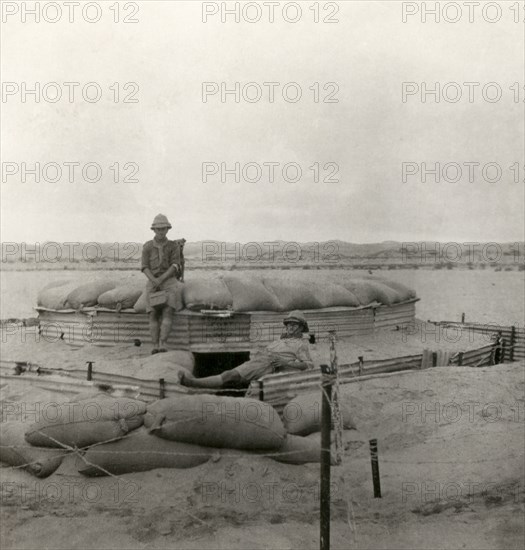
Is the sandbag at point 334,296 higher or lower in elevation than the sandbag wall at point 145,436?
higher

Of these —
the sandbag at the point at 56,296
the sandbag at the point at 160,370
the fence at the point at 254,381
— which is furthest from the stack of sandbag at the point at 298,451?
the sandbag at the point at 56,296

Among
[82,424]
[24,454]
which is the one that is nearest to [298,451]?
[82,424]

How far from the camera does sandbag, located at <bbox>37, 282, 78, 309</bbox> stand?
429 inches

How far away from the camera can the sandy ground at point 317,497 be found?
14.2ft

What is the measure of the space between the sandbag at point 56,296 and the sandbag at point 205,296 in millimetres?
2819

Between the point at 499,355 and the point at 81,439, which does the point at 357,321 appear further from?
the point at 81,439

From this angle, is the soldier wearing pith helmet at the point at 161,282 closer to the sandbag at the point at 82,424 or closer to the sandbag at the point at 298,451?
the sandbag at the point at 82,424

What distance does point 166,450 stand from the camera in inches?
213

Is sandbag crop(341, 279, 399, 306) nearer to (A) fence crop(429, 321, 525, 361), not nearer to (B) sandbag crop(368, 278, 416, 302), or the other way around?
(B) sandbag crop(368, 278, 416, 302)

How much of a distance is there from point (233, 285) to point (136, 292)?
1.88 meters

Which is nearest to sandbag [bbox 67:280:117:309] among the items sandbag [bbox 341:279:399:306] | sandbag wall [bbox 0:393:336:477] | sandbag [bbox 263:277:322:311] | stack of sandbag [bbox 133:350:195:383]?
stack of sandbag [bbox 133:350:195:383]

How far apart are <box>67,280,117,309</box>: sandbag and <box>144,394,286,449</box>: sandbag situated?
540 centimetres

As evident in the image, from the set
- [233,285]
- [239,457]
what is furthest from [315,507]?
[233,285]

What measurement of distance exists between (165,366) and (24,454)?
248 cm
